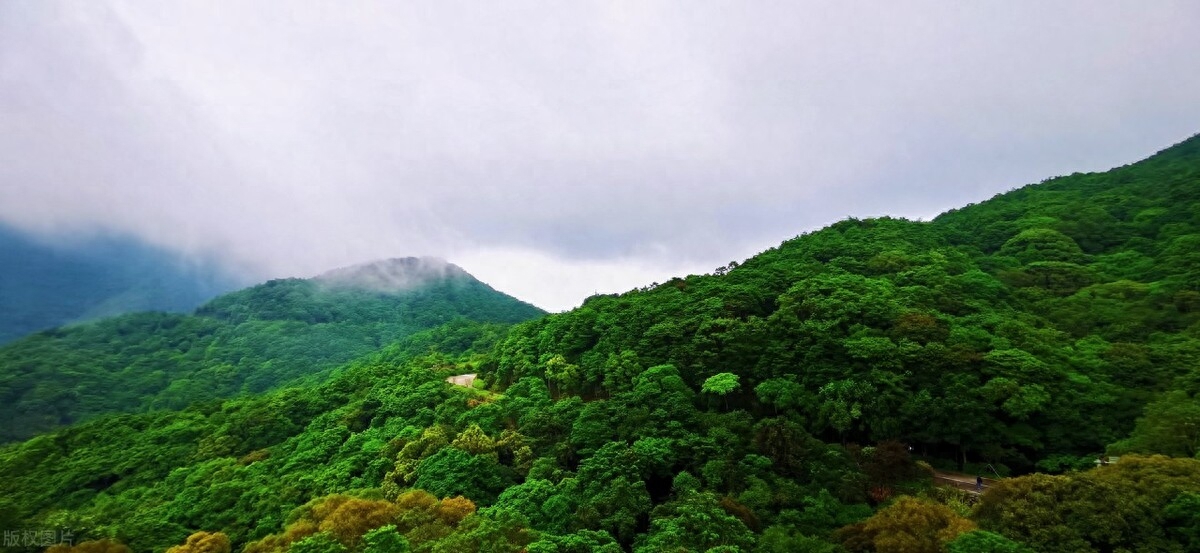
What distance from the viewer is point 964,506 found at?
69.5 ft

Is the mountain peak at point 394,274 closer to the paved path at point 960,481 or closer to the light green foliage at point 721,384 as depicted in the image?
the light green foliage at point 721,384

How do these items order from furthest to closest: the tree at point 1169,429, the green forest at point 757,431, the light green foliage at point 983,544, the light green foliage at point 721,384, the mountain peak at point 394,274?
the mountain peak at point 394,274
the light green foliage at point 721,384
the tree at point 1169,429
the green forest at point 757,431
the light green foliage at point 983,544

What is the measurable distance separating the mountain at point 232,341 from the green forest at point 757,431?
32496mm

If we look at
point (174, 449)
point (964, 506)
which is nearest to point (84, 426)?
point (174, 449)

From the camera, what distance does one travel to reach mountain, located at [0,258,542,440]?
70438 mm

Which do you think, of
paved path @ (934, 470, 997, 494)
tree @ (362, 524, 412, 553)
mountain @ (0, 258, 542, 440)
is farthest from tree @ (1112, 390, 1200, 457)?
mountain @ (0, 258, 542, 440)

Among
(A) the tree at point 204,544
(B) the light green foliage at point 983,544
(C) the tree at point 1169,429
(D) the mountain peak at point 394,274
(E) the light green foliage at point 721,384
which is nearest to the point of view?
(B) the light green foliage at point 983,544

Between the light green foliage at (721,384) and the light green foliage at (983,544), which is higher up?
the light green foliage at (721,384)

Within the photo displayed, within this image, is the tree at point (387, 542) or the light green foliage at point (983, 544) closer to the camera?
the light green foliage at point (983, 544)

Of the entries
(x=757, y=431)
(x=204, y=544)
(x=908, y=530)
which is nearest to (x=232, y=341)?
(x=204, y=544)

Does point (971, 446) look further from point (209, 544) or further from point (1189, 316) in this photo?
point (209, 544)

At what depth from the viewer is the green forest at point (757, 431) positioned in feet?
64.0

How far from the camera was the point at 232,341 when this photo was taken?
97.4 meters

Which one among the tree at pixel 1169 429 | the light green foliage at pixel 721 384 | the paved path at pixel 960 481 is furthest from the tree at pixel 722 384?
the tree at pixel 1169 429
